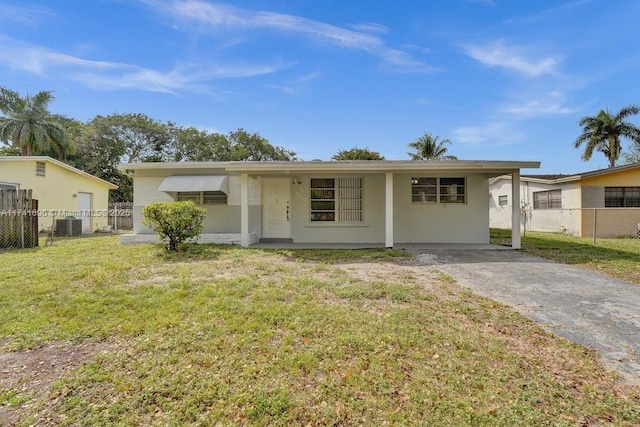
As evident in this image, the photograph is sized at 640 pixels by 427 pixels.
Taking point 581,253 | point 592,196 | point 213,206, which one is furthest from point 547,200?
point 213,206

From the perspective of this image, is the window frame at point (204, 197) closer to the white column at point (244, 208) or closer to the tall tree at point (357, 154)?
the white column at point (244, 208)

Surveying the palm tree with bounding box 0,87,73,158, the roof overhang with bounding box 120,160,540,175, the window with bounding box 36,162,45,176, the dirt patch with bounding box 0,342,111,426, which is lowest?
the dirt patch with bounding box 0,342,111,426

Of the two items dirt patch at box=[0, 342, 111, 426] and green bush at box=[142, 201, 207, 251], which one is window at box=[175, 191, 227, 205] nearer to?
green bush at box=[142, 201, 207, 251]

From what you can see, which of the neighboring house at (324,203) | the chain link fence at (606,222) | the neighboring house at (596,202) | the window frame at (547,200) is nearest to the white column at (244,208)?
the neighboring house at (324,203)

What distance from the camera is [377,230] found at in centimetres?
1044

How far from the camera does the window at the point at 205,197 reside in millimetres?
10680

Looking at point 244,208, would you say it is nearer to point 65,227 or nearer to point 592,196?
point 65,227

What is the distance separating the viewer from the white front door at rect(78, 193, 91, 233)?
15.7 meters

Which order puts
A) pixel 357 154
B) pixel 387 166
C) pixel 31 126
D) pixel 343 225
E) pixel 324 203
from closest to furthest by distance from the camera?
pixel 387 166
pixel 343 225
pixel 324 203
pixel 31 126
pixel 357 154

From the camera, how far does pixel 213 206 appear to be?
10.7 meters

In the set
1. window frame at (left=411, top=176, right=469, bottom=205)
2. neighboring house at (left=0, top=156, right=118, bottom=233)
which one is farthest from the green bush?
window frame at (left=411, top=176, right=469, bottom=205)

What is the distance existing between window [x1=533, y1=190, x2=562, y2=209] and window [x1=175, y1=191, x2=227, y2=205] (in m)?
16.1

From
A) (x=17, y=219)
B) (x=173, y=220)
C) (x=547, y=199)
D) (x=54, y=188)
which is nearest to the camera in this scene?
(x=173, y=220)

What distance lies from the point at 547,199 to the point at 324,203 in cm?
1299
